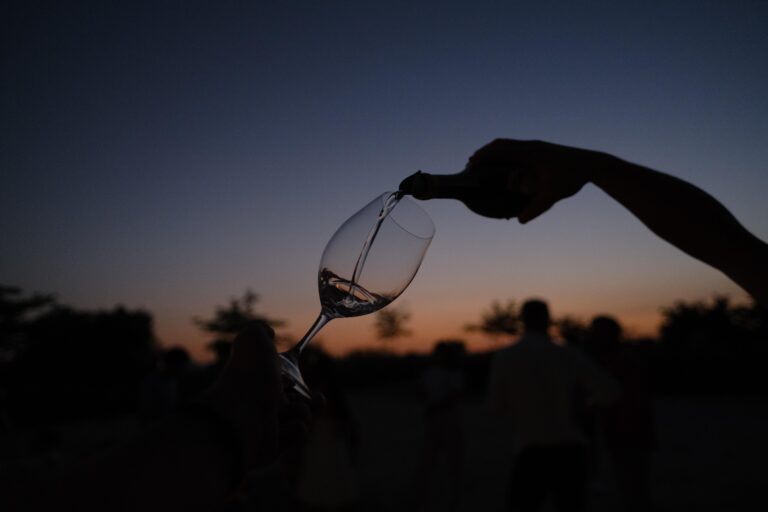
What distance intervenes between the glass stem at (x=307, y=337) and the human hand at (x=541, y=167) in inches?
24.2

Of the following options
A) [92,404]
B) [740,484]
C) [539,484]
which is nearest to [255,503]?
[539,484]

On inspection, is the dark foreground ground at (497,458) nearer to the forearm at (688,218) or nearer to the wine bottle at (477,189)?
the wine bottle at (477,189)

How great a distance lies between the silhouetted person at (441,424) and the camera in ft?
24.1

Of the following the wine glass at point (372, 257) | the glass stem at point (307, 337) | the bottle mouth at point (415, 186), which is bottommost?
the glass stem at point (307, 337)

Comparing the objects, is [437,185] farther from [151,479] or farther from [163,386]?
[163,386]

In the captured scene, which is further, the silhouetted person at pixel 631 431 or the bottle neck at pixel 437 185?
the silhouetted person at pixel 631 431

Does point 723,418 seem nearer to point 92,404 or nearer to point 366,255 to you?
point 366,255

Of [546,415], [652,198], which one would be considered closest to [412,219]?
[652,198]

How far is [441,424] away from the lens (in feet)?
25.2

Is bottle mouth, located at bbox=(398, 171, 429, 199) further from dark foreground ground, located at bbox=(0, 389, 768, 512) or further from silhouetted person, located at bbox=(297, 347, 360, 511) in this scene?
silhouetted person, located at bbox=(297, 347, 360, 511)

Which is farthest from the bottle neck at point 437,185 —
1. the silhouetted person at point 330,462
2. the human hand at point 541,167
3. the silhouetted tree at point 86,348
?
the silhouetted tree at point 86,348

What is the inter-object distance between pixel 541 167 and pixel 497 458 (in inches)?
409

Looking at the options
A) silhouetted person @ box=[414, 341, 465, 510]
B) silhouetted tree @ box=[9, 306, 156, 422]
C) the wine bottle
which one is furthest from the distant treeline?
the wine bottle

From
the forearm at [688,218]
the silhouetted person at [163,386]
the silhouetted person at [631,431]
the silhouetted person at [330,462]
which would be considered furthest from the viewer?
the silhouetted person at [163,386]
